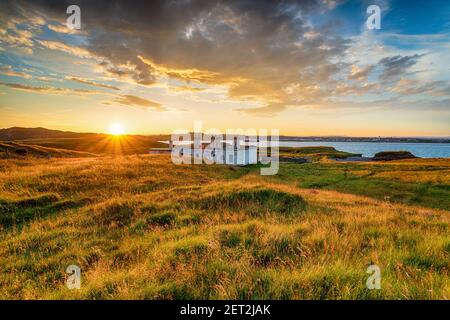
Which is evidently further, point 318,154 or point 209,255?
point 318,154

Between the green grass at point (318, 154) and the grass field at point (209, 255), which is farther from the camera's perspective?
the green grass at point (318, 154)

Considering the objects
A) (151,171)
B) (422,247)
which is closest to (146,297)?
(422,247)

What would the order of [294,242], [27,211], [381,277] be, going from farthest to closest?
[27,211] → [294,242] → [381,277]

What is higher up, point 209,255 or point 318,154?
point 209,255

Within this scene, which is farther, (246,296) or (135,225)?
(135,225)

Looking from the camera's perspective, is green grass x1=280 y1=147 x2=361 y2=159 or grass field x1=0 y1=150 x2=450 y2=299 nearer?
grass field x1=0 y1=150 x2=450 y2=299

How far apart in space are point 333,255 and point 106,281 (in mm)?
4582

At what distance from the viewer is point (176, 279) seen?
4.41 metres

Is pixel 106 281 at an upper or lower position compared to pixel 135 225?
upper

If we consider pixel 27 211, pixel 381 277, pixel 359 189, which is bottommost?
pixel 359 189

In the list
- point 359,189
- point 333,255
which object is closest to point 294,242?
point 333,255
